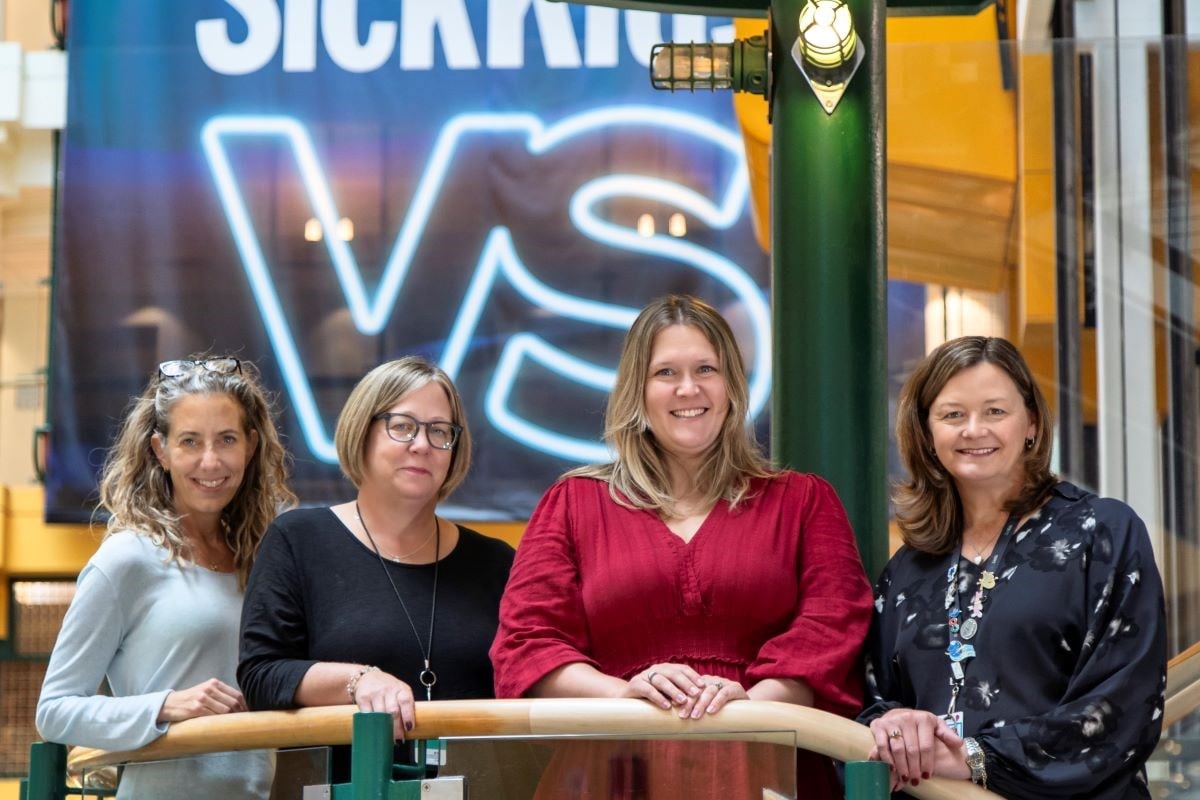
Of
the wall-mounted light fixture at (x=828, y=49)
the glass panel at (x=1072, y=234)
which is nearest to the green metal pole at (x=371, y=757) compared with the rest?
the wall-mounted light fixture at (x=828, y=49)

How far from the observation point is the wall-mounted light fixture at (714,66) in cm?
421

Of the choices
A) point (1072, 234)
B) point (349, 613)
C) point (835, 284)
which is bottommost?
point (349, 613)

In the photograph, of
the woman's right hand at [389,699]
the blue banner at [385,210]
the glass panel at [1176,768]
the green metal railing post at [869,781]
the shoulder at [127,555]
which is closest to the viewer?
the green metal railing post at [869,781]

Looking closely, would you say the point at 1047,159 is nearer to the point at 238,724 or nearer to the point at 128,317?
the point at 238,724

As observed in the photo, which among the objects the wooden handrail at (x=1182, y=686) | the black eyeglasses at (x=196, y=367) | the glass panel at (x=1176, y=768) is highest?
the black eyeglasses at (x=196, y=367)

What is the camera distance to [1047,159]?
5340 millimetres

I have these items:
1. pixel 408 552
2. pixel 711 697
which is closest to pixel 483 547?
pixel 408 552

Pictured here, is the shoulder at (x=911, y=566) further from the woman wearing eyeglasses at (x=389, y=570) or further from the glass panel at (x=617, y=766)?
the woman wearing eyeglasses at (x=389, y=570)

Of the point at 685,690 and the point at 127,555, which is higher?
the point at 127,555

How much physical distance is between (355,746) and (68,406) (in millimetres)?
8275

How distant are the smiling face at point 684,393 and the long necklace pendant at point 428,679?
0.61 m

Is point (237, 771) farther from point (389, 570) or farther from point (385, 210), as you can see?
point (385, 210)

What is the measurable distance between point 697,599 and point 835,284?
1.27 metres

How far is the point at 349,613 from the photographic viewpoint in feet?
10.5
